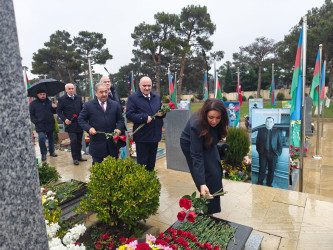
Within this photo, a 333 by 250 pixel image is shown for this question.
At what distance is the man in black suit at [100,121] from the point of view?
3.53 meters

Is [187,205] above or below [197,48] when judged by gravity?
below

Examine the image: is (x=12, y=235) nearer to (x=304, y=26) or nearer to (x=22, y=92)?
(x=22, y=92)

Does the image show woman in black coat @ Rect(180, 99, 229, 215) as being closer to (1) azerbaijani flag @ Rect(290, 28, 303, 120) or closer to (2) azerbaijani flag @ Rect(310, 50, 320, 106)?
(1) azerbaijani flag @ Rect(290, 28, 303, 120)

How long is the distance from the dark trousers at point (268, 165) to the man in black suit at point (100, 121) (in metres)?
2.55

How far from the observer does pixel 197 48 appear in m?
23.5

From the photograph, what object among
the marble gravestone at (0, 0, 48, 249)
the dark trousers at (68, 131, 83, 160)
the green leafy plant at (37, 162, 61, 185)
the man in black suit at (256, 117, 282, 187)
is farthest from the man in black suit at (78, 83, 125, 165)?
the marble gravestone at (0, 0, 48, 249)

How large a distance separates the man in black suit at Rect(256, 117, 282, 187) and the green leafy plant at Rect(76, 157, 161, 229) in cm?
277

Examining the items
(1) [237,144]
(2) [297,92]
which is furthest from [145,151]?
(2) [297,92]

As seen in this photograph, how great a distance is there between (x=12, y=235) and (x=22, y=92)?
0.50 meters

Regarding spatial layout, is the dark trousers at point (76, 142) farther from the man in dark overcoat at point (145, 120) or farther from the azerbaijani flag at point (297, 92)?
the azerbaijani flag at point (297, 92)

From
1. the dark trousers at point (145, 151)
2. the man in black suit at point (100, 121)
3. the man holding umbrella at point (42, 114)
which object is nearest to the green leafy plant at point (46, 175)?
the man in black suit at point (100, 121)

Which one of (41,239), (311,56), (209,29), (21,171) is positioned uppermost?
(209,29)

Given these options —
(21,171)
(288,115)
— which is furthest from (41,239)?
(288,115)

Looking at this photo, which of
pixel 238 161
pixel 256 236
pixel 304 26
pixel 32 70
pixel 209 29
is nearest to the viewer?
pixel 256 236
